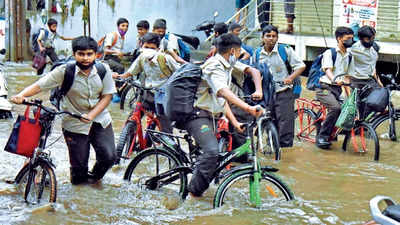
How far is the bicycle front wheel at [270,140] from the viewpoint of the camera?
840 centimetres

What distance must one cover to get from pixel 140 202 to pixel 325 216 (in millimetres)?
1871

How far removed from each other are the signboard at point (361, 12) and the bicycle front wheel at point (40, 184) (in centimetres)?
1072

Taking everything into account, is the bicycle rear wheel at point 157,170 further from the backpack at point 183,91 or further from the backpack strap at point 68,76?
the backpack strap at point 68,76

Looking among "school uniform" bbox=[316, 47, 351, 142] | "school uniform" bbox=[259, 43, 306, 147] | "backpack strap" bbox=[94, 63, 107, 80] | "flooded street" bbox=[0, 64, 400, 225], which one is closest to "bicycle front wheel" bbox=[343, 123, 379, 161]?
"flooded street" bbox=[0, 64, 400, 225]

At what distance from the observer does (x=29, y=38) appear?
2192cm

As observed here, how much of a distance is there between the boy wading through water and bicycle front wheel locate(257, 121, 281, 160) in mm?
2366

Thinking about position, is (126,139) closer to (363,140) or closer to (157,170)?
(157,170)

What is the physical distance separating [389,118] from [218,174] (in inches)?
158

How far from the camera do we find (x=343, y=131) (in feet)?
32.1

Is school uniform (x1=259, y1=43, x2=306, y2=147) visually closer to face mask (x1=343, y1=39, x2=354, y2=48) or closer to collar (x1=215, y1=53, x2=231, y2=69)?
face mask (x1=343, y1=39, x2=354, y2=48)

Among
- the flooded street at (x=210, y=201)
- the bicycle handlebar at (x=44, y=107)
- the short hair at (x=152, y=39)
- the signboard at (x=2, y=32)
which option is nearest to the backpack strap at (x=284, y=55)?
the flooded street at (x=210, y=201)

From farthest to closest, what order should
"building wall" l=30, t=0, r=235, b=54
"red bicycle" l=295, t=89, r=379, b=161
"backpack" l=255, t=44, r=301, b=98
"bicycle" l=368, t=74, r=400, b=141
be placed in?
"building wall" l=30, t=0, r=235, b=54 < "bicycle" l=368, t=74, r=400, b=141 < "red bicycle" l=295, t=89, r=379, b=161 < "backpack" l=255, t=44, r=301, b=98

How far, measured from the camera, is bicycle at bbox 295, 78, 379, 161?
9106 millimetres

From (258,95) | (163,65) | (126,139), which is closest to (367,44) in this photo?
(163,65)
